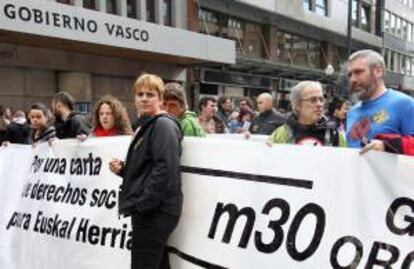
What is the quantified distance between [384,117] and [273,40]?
97.3 ft

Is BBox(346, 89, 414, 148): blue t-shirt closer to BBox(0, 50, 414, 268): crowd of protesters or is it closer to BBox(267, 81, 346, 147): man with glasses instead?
BBox(0, 50, 414, 268): crowd of protesters

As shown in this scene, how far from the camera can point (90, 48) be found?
1916 centimetres

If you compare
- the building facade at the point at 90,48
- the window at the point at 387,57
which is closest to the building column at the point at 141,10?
the building facade at the point at 90,48

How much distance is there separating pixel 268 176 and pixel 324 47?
38375mm

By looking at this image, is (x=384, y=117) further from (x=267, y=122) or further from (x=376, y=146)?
(x=267, y=122)

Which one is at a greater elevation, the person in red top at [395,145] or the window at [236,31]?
the window at [236,31]

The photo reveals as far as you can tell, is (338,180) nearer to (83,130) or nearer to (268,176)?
(268,176)

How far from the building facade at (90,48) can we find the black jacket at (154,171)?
12.1 metres

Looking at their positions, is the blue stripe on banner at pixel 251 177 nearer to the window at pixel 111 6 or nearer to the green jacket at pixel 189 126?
the green jacket at pixel 189 126

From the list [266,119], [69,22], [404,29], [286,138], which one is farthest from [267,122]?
[404,29]

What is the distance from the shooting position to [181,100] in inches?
201

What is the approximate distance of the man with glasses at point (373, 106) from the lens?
3691mm

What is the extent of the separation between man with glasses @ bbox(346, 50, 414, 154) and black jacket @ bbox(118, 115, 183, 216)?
1.11m

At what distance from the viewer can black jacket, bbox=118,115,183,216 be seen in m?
3.70
